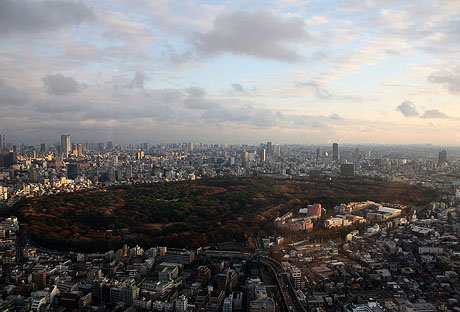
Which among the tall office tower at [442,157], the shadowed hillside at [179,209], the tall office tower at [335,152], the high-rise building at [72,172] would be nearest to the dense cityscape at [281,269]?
the shadowed hillside at [179,209]

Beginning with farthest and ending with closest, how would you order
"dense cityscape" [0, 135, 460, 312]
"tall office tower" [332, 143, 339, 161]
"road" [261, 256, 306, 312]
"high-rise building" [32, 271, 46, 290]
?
"tall office tower" [332, 143, 339, 161], "high-rise building" [32, 271, 46, 290], "dense cityscape" [0, 135, 460, 312], "road" [261, 256, 306, 312]

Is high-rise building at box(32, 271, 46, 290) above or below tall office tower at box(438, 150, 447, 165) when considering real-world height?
below

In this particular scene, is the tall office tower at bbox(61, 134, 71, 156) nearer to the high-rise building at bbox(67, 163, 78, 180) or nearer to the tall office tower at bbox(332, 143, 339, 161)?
the high-rise building at bbox(67, 163, 78, 180)

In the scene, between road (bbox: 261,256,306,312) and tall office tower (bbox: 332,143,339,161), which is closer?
road (bbox: 261,256,306,312)

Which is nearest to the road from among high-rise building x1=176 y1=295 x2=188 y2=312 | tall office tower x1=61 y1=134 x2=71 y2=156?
high-rise building x1=176 y1=295 x2=188 y2=312

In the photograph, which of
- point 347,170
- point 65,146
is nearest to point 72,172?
point 65,146

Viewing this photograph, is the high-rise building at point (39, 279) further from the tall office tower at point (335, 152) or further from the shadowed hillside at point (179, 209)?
the tall office tower at point (335, 152)

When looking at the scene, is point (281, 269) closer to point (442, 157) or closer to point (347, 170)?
point (442, 157)

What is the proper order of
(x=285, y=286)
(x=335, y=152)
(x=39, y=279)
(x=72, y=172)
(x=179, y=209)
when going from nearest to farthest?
(x=285, y=286) → (x=39, y=279) → (x=179, y=209) → (x=72, y=172) → (x=335, y=152)

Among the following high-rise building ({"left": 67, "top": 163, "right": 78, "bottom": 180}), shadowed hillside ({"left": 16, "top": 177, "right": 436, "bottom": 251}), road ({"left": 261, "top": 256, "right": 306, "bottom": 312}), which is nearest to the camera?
road ({"left": 261, "top": 256, "right": 306, "bottom": 312})

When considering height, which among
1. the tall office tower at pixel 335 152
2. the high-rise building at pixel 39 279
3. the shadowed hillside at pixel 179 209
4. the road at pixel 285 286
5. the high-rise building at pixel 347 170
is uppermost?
the tall office tower at pixel 335 152

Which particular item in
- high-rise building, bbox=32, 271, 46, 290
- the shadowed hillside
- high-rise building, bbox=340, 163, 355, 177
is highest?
high-rise building, bbox=340, 163, 355, 177
